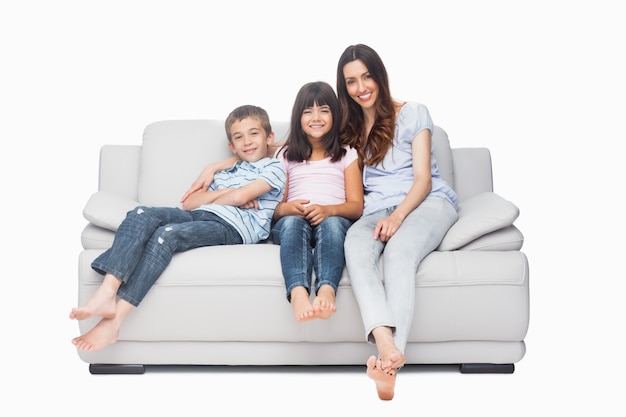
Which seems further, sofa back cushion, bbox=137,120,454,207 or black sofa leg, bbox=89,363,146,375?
sofa back cushion, bbox=137,120,454,207

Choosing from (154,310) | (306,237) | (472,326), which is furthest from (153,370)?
(472,326)

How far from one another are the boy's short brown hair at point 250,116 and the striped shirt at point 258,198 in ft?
0.57

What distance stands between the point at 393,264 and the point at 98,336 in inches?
44.7

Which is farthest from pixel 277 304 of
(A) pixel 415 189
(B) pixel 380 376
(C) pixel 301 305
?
(A) pixel 415 189

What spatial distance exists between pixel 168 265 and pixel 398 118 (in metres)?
1.23

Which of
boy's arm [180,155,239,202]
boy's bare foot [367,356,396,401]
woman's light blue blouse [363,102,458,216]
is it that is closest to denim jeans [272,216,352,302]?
woman's light blue blouse [363,102,458,216]

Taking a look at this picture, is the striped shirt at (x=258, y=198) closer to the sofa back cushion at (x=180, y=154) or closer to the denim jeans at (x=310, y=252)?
the denim jeans at (x=310, y=252)

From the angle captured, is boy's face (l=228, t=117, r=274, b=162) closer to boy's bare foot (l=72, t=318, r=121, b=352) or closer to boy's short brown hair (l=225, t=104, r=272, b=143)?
boy's short brown hair (l=225, t=104, r=272, b=143)

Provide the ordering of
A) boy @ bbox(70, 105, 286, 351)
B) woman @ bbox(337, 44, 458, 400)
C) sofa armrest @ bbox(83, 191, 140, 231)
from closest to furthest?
1. woman @ bbox(337, 44, 458, 400)
2. boy @ bbox(70, 105, 286, 351)
3. sofa armrest @ bbox(83, 191, 140, 231)

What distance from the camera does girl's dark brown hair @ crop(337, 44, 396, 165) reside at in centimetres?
388

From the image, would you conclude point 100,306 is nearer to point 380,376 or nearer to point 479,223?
point 380,376

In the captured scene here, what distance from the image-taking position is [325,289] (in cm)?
327

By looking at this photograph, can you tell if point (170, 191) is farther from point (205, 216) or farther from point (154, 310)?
A: point (154, 310)

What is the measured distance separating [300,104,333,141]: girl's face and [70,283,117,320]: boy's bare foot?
119cm
